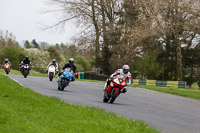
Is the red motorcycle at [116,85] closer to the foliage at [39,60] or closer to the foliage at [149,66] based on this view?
the foliage at [149,66]

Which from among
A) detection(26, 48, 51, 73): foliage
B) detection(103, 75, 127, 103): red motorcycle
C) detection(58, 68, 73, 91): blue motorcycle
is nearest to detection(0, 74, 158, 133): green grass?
detection(103, 75, 127, 103): red motorcycle

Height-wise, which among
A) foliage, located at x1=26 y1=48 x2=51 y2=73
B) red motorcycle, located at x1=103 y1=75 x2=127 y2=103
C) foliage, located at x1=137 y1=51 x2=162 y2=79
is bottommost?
red motorcycle, located at x1=103 y1=75 x2=127 y2=103

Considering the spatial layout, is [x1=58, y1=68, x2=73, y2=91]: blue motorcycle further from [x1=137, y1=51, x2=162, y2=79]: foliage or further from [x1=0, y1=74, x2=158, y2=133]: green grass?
[x1=137, y1=51, x2=162, y2=79]: foliage

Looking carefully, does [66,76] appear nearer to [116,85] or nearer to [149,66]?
[116,85]

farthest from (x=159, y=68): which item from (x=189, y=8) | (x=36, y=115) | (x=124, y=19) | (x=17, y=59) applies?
(x=36, y=115)

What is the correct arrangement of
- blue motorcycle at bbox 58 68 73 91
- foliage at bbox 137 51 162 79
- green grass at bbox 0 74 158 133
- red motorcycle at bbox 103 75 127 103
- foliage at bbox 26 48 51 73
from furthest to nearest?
1. foliage at bbox 26 48 51 73
2. foliage at bbox 137 51 162 79
3. blue motorcycle at bbox 58 68 73 91
4. red motorcycle at bbox 103 75 127 103
5. green grass at bbox 0 74 158 133

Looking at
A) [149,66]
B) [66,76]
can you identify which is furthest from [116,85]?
[149,66]

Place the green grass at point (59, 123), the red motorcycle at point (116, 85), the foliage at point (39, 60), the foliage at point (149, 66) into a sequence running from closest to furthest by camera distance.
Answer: the green grass at point (59, 123)
the red motorcycle at point (116, 85)
the foliage at point (149, 66)
the foliage at point (39, 60)

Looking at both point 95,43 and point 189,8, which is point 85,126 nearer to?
point 189,8

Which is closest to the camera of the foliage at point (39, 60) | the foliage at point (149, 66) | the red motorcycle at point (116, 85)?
the red motorcycle at point (116, 85)

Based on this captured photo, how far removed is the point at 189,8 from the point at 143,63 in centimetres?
1890

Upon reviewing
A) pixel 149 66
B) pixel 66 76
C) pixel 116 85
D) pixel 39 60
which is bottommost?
pixel 116 85

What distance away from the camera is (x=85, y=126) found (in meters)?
7.45

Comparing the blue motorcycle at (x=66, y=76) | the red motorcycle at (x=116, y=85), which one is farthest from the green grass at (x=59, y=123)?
the blue motorcycle at (x=66, y=76)
